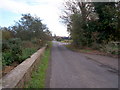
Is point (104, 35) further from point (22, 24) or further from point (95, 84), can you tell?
point (95, 84)

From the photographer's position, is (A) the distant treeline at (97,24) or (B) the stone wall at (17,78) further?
(A) the distant treeline at (97,24)

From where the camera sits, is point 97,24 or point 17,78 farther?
point 97,24

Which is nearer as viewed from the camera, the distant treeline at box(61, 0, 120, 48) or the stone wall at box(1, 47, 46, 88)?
the stone wall at box(1, 47, 46, 88)

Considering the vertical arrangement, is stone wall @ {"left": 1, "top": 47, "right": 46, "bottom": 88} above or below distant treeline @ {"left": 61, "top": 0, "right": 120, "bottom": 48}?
below

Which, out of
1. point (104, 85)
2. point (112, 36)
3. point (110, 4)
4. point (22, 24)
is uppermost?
point (110, 4)

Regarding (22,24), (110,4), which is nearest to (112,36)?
(110,4)

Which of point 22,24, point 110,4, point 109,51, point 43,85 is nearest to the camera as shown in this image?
point 43,85

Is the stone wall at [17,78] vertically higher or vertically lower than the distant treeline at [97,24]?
lower

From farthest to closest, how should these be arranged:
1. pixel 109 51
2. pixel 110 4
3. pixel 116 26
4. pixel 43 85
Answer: pixel 110 4 → pixel 116 26 → pixel 109 51 → pixel 43 85

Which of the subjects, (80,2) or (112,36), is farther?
(80,2)

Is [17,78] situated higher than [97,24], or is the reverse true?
[97,24]

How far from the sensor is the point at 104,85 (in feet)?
24.1

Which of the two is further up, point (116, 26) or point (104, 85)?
point (116, 26)

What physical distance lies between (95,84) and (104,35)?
24227 mm
